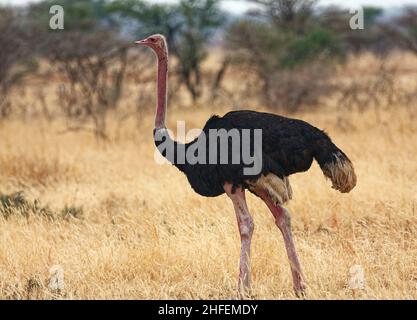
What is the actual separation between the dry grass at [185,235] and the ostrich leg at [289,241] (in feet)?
0.32

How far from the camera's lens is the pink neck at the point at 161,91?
4.70 m

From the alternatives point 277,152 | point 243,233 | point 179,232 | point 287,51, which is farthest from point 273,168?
point 287,51

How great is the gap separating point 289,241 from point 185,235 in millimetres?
1237

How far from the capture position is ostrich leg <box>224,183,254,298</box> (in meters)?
4.41

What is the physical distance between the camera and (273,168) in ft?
13.9

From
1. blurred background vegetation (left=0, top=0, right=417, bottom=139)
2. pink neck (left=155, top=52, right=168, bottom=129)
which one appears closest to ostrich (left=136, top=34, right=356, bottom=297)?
pink neck (left=155, top=52, right=168, bottom=129)

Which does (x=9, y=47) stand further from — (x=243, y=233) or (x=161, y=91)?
(x=243, y=233)

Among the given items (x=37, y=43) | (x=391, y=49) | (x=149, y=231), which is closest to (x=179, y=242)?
(x=149, y=231)

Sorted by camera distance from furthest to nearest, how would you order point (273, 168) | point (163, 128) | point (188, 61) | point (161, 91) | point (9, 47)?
point (188, 61) → point (9, 47) → point (161, 91) → point (163, 128) → point (273, 168)

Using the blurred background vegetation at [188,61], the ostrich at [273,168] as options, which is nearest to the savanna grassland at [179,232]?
the ostrich at [273,168]

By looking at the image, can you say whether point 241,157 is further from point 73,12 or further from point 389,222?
point 73,12

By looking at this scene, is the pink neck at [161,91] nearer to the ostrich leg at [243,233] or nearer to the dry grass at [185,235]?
the ostrich leg at [243,233]

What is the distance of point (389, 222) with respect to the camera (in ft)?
19.3
